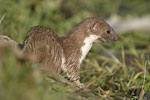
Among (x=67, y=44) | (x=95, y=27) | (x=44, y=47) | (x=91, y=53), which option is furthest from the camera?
(x=91, y=53)

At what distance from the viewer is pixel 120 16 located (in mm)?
9391

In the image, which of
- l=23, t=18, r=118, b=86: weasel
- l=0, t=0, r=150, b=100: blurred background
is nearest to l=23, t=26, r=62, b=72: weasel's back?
l=23, t=18, r=118, b=86: weasel

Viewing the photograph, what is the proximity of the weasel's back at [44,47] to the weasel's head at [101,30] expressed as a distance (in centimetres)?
56

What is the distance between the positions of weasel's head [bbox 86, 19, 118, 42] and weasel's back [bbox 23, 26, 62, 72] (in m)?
0.56

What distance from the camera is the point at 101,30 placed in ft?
A: 14.2

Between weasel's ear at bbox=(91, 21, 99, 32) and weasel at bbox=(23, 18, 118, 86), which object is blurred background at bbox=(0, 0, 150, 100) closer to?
weasel at bbox=(23, 18, 118, 86)

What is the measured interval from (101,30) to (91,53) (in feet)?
5.19

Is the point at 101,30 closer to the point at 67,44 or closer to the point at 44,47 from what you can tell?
the point at 67,44

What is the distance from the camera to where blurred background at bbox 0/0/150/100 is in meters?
2.42

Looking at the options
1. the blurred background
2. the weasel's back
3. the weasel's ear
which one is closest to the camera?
the blurred background

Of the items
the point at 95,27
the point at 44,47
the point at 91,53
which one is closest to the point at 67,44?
the point at 95,27

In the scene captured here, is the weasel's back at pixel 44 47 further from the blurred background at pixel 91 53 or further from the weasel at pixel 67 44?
the blurred background at pixel 91 53

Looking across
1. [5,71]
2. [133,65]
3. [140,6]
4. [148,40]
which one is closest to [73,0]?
[140,6]

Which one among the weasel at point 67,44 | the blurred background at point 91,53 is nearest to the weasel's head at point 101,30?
the weasel at point 67,44
